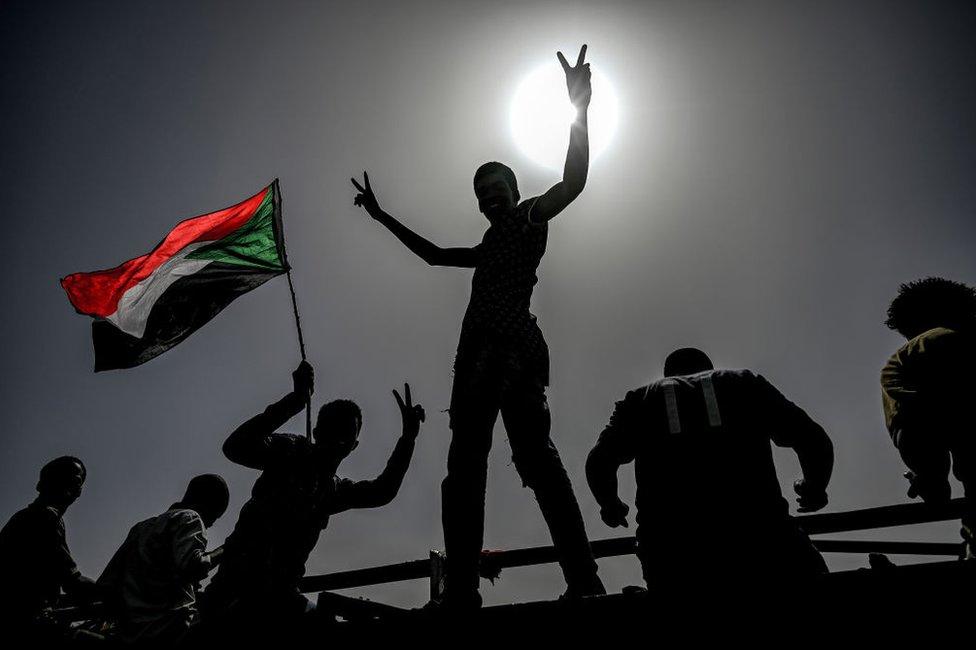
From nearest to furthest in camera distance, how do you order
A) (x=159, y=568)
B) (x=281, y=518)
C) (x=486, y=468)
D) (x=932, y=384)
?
(x=486, y=468), (x=932, y=384), (x=159, y=568), (x=281, y=518)

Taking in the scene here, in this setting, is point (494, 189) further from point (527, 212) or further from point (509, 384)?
point (509, 384)

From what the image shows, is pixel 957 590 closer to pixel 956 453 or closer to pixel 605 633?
pixel 605 633

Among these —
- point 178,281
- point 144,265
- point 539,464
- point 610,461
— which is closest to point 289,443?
point 539,464

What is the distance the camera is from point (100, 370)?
205 inches

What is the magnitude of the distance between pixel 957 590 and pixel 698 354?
4.93 feet

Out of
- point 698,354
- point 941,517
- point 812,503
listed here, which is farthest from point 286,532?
point 941,517

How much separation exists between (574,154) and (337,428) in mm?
2313

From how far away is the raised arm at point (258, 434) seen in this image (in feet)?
11.3

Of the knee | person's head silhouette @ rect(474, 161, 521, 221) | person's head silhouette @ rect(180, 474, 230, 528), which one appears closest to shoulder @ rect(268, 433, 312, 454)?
person's head silhouette @ rect(180, 474, 230, 528)

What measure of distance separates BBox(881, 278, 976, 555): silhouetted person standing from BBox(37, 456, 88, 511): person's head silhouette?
6.05m

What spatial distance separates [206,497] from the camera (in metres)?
4.29

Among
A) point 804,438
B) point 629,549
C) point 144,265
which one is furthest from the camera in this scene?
point 144,265

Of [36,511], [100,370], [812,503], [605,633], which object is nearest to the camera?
[605,633]

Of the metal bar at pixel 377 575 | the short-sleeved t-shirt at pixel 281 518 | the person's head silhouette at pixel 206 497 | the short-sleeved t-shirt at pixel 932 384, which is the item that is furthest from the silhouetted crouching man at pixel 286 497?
the short-sleeved t-shirt at pixel 932 384
